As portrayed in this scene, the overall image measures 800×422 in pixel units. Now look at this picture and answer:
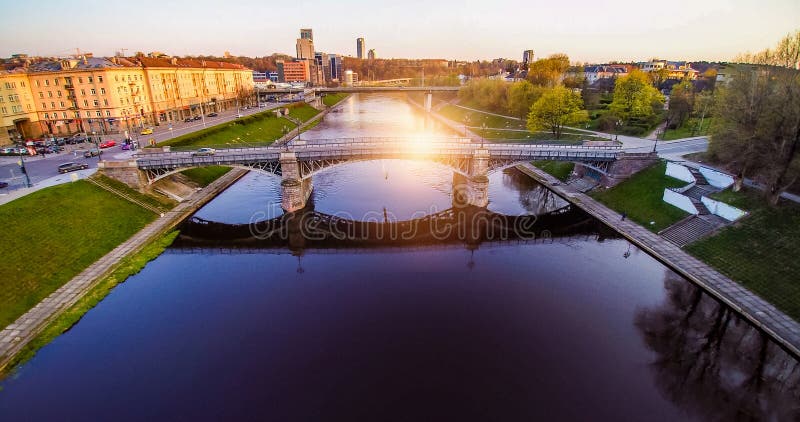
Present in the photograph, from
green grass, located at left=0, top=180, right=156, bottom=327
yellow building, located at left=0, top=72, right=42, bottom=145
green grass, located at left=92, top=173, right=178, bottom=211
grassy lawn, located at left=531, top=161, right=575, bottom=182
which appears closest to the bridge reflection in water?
green grass, located at left=92, top=173, right=178, bottom=211

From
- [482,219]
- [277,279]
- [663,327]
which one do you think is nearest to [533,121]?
[482,219]

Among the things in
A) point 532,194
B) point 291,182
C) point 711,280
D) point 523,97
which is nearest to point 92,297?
point 291,182

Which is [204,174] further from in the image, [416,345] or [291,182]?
[416,345]

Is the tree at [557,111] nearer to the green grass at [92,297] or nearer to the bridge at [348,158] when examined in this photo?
the bridge at [348,158]

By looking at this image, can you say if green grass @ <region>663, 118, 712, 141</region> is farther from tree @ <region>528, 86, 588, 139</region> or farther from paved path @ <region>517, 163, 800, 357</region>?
paved path @ <region>517, 163, 800, 357</region>

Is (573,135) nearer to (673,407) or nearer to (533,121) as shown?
(533,121)

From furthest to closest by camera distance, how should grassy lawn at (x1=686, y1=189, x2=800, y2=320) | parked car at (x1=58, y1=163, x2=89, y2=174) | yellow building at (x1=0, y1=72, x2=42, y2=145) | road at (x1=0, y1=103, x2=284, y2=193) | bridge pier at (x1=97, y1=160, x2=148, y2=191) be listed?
yellow building at (x1=0, y1=72, x2=42, y2=145) → parked car at (x1=58, y1=163, x2=89, y2=174) → bridge pier at (x1=97, y1=160, x2=148, y2=191) → road at (x1=0, y1=103, x2=284, y2=193) → grassy lawn at (x1=686, y1=189, x2=800, y2=320)

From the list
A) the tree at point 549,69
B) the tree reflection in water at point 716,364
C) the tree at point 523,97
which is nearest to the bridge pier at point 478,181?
the tree reflection in water at point 716,364
